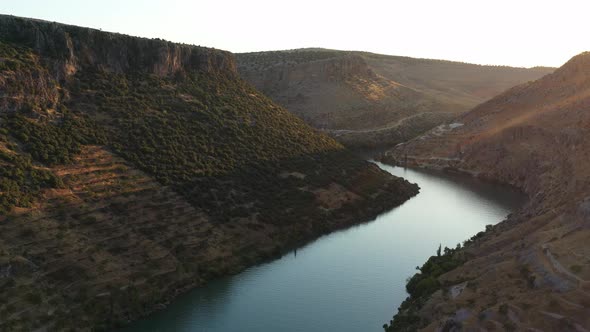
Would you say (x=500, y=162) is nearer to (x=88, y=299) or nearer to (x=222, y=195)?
(x=222, y=195)

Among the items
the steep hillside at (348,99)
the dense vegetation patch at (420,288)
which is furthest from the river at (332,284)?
the steep hillside at (348,99)

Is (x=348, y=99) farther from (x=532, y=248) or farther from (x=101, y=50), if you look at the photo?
(x=532, y=248)

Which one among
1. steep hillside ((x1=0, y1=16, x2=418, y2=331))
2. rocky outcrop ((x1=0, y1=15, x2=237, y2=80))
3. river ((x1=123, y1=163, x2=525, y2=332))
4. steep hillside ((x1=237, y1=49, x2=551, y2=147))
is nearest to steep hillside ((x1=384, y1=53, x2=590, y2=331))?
river ((x1=123, y1=163, x2=525, y2=332))

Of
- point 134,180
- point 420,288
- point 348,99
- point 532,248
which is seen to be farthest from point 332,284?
point 348,99

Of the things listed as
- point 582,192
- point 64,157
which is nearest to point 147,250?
point 64,157

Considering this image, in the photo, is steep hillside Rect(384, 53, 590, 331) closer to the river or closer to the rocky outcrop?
the river

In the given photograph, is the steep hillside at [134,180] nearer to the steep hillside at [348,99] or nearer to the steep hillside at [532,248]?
the steep hillside at [532,248]
